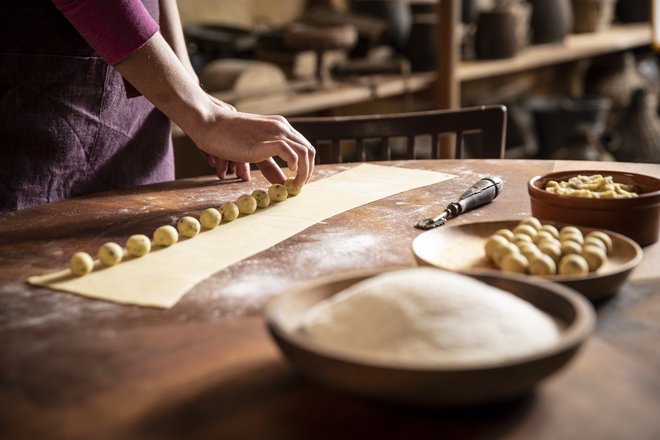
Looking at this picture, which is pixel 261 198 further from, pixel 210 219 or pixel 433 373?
pixel 433 373

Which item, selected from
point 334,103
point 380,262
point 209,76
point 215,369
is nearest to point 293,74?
point 334,103

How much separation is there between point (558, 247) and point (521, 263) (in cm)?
6

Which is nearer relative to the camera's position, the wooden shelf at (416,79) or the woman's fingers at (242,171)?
the woman's fingers at (242,171)

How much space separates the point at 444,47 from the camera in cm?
364

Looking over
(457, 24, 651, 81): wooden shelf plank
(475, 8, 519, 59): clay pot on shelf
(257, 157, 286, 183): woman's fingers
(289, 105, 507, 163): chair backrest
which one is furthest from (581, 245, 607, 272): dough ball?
(475, 8, 519, 59): clay pot on shelf

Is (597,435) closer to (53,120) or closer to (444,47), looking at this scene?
(53,120)

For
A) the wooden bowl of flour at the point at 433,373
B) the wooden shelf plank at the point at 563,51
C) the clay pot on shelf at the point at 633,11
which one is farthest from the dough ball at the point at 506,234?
the clay pot on shelf at the point at 633,11

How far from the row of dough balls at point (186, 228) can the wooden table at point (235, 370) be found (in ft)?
0.23

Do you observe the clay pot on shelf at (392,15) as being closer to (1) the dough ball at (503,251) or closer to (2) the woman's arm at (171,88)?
(2) the woman's arm at (171,88)

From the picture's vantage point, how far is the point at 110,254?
1.17 meters

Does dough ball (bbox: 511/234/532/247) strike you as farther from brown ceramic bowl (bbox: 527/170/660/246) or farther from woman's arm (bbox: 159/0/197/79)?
woman's arm (bbox: 159/0/197/79)

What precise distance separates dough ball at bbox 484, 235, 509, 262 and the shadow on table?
324 millimetres

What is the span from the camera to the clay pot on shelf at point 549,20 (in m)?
4.66

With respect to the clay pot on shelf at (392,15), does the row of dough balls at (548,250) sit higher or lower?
lower
